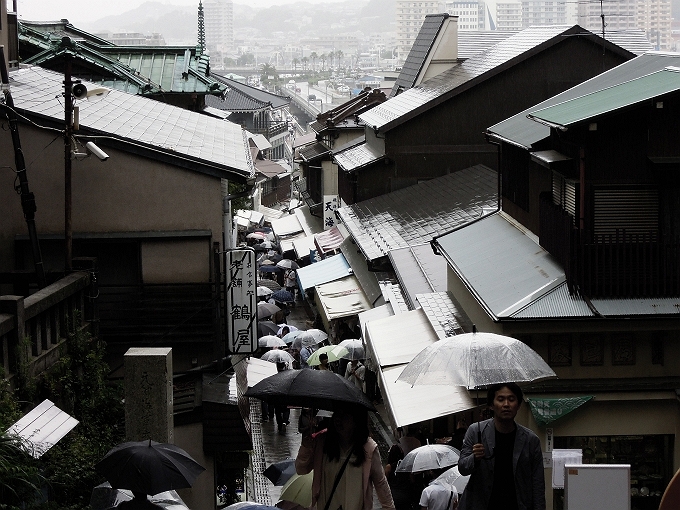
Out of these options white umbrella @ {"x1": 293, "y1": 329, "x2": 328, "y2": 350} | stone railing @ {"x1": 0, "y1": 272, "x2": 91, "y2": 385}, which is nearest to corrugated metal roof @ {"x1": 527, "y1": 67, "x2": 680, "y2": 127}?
stone railing @ {"x1": 0, "y1": 272, "x2": 91, "y2": 385}

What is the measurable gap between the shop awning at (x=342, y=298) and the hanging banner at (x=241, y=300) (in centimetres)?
1079

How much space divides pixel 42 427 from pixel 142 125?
7.95 metres

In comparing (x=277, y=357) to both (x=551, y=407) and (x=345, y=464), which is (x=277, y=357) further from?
(x=345, y=464)

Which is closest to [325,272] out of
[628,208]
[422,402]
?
[422,402]

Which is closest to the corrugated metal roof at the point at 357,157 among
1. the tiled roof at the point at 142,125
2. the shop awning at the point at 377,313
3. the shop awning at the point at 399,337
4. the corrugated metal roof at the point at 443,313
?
the shop awning at the point at 377,313

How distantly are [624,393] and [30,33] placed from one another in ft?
69.2

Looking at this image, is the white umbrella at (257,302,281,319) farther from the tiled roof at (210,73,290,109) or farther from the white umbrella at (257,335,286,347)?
the tiled roof at (210,73,290,109)

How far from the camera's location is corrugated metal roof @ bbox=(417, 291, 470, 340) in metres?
17.4

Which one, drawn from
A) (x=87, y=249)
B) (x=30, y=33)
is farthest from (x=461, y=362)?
(x=30, y=33)

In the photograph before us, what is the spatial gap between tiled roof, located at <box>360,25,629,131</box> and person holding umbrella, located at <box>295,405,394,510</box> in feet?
80.8

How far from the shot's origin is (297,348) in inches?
1139

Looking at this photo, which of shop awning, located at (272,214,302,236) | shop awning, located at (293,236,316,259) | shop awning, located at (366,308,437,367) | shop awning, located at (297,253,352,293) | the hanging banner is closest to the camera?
the hanging banner

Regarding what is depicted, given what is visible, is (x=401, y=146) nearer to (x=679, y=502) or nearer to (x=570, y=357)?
(x=570, y=357)

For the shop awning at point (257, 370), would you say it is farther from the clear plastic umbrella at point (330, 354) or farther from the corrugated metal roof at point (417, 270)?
the clear plastic umbrella at point (330, 354)
